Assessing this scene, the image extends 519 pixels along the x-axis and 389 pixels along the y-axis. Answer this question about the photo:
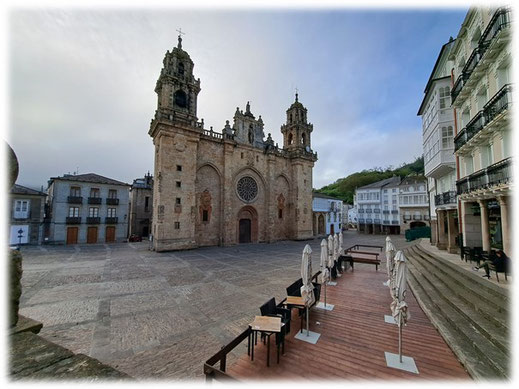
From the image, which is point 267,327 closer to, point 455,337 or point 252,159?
point 455,337

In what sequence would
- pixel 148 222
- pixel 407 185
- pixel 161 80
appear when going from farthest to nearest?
1. pixel 407 185
2. pixel 148 222
3. pixel 161 80

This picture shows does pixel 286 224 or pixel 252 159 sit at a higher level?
pixel 252 159

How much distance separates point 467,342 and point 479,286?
138 inches

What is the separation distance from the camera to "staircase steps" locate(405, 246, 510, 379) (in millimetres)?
4254

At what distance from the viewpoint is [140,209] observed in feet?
119

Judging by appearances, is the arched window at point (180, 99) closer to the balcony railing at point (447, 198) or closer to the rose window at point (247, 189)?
the rose window at point (247, 189)

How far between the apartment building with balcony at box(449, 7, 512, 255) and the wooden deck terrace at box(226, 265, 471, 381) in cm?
625

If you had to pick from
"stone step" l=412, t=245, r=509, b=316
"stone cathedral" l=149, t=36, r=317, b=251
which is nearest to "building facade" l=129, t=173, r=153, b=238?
"stone cathedral" l=149, t=36, r=317, b=251

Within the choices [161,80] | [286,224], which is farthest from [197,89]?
[286,224]

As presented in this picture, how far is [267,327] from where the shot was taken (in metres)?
4.64

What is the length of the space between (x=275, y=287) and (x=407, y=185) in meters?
41.9

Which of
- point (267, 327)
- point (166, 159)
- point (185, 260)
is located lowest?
point (185, 260)

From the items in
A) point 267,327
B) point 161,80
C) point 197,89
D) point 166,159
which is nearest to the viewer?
point 267,327

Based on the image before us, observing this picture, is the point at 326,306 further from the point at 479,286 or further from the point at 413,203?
the point at 413,203
